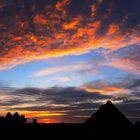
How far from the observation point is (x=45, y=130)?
130ft

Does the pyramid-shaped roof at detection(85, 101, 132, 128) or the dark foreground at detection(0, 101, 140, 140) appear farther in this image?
the pyramid-shaped roof at detection(85, 101, 132, 128)

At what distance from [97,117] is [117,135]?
3103 mm

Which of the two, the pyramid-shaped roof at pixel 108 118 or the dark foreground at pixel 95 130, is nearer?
the dark foreground at pixel 95 130

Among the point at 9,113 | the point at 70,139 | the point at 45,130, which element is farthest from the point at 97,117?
the point at 9,113

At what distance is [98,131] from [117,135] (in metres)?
2.27

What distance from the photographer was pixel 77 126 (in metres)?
39.8

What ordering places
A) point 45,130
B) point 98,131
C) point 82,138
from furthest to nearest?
1. point 45,130
2. point 82,138
3. point 98,131

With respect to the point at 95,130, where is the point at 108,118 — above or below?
above

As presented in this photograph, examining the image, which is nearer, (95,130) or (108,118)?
(95,130)

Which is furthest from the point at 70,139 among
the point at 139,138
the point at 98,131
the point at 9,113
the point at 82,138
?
the point at 9,113

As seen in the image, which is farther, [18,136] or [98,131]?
[18,136]

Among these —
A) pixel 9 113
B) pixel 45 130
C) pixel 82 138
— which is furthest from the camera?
pixel 9 113

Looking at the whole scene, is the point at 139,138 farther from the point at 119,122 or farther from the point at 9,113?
the point at 9,113

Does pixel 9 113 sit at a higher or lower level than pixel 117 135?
higher
